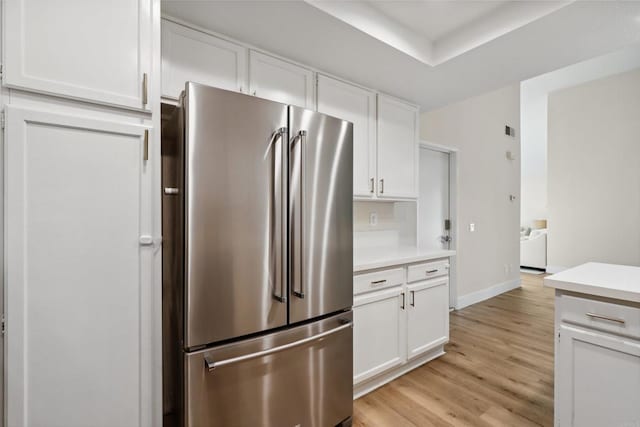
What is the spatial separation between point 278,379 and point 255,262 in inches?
23.1


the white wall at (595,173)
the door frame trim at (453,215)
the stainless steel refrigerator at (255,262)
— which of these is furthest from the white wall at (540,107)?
the stainless steel refrigerator at (255,262)

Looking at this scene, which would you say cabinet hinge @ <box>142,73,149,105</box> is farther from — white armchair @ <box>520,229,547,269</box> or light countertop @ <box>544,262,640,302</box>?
white armchair @ <box>520,229,547,269</box>

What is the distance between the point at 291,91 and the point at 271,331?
5.05ft

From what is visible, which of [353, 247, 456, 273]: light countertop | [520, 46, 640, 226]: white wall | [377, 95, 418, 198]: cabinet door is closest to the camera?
[353, 247, 456, 273]: light countertop

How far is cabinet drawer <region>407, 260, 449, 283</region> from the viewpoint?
7.66 feet

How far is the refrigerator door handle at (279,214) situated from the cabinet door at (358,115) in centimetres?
90

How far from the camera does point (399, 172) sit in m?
2.80

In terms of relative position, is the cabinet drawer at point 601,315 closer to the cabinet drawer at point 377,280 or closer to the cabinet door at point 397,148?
the cabinet drawer at point 377,280

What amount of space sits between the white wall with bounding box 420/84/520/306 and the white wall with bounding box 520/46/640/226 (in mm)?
912

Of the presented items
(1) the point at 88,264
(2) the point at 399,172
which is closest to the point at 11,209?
(1) the point at 88,264

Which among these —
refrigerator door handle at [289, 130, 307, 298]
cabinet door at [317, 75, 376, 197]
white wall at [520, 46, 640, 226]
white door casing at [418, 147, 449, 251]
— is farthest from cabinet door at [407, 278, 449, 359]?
white wall at [520, 46, 640, 226]

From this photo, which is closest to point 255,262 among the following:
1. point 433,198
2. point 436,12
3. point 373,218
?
point 373,218

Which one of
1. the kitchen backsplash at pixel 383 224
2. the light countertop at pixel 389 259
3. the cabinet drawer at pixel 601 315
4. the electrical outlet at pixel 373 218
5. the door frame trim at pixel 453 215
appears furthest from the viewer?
the door frame trim at pixel 453 215

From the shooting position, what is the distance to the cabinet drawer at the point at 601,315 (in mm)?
1323
